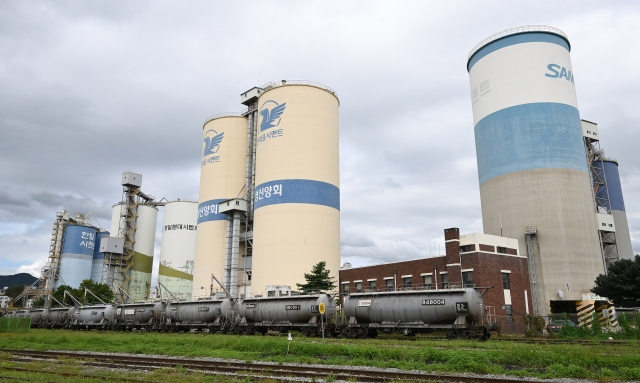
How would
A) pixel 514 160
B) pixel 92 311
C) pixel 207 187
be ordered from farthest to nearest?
pixel 207 187
pixel 514 160
pixel 92 311

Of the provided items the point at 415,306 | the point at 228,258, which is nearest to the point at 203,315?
the point at 415,306

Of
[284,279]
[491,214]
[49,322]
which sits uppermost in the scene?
[491,214]

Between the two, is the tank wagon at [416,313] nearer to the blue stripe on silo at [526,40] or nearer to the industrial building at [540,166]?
the industrial building at [540,166]

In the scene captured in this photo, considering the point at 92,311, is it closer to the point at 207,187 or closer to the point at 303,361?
the point at 207,187

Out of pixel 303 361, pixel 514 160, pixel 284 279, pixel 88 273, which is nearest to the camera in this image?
pixel 303 361

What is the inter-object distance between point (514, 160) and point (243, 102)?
148 feet

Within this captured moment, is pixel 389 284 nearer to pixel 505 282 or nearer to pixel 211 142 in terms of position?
pixel 505 282

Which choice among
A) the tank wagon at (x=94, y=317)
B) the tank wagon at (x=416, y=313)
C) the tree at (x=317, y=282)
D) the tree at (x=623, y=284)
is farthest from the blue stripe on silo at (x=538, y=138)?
the tank wagon at (x=94, y=317)

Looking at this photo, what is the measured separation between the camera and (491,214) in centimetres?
6153

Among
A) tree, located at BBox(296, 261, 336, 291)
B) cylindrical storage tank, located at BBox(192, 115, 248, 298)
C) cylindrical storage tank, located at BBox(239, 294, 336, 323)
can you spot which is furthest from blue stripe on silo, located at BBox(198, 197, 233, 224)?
cylindrical storage tank, located at BBox(239, 294, 336, 323)

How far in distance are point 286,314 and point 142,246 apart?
77.4 meters

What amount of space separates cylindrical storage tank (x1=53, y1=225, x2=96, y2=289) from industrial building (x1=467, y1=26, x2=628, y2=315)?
90.4m

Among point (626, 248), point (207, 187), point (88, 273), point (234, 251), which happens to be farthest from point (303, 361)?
point (88, 273)

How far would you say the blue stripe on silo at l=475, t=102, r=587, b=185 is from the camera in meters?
58.2
